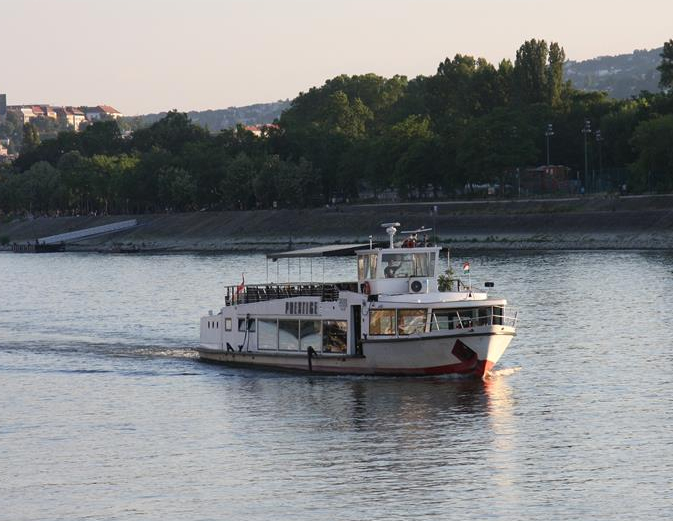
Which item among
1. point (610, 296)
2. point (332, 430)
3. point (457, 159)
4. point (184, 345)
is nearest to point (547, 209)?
point (457, 159)

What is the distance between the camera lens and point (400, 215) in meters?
198

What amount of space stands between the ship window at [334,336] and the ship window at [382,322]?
194cm

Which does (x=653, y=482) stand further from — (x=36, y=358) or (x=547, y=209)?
(x=547, y=209)

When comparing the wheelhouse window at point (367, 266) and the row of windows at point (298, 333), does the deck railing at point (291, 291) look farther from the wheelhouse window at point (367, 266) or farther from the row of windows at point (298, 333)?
the row of windows at point (298, 333)

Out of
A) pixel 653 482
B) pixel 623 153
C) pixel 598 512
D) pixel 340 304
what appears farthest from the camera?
pixel 623 153

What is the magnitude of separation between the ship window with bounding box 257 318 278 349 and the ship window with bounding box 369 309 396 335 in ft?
22.8

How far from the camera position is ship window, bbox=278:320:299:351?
64.9 metres

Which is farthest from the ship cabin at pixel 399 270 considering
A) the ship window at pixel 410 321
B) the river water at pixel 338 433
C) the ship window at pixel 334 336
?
the river water at pixel 338 433

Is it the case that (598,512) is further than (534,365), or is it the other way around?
(534,365)

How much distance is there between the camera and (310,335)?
64125 mm

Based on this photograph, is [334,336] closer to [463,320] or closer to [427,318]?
[427,318]

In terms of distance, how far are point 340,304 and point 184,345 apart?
61.6 feet

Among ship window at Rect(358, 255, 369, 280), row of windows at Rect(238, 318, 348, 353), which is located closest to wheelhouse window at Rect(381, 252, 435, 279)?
ship window at Rect(358, 255, 369, 280)

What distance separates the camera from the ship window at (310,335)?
63.7m
